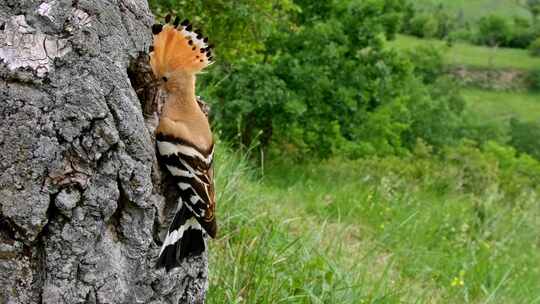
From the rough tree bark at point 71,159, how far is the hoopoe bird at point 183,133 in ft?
0.30

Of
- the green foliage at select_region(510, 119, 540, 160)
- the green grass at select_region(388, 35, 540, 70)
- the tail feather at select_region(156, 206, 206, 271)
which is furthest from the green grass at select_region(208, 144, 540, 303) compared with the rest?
the green grass at select_region(388, 35, 540, 70)

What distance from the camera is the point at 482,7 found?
106m

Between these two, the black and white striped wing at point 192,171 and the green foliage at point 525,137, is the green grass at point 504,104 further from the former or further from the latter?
the black and white striped wing at point 192,171

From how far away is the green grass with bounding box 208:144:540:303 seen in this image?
172 inches

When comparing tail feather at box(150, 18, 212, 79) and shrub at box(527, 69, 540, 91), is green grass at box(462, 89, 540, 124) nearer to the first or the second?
shrub at box(527, 69, 540, 91)

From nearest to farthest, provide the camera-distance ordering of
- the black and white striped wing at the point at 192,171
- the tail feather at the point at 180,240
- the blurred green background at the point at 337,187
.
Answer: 1. the black and white striped wing at the point at 192,171
2. the tail feather at the point at 180,240
3. the blurred green background at the point at 337,187

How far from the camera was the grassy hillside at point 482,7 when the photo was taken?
4022 inches

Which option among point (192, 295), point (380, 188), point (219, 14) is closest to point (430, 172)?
point (380, 188)

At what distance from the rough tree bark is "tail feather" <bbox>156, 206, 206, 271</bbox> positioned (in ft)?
0.31

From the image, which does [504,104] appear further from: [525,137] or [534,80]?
[525,137]

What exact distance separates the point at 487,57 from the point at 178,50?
85.0m

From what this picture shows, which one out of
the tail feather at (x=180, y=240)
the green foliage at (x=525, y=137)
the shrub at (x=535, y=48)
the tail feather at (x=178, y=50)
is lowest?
the shrub at (x=535, y=48)

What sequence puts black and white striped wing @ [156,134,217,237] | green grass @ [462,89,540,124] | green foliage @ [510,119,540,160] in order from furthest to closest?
green grass @ [462,89,540,124], green foliage @ [510,119,540,160], black and white striped wing @ [156,134,217,237]

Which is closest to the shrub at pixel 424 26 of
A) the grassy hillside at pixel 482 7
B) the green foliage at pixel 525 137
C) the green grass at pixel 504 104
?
the green grass at pixel 504 104
